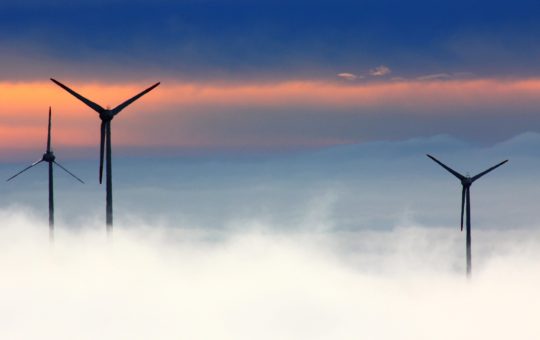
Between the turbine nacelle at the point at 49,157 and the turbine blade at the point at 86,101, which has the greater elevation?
the turbine blade at the point at 86,101

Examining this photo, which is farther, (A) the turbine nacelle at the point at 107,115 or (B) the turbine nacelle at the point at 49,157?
(B) the turbine nacelle at the point at 49,157

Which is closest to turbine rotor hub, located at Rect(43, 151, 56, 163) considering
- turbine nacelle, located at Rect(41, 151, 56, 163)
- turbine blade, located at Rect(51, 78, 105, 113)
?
turbine nacelle, located at Rect(41, 151, 56, 163)

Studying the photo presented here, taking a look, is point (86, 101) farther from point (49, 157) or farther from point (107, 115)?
point (49, 157)

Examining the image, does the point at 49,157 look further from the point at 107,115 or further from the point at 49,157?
the point at 107,115

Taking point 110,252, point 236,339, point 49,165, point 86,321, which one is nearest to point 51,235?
point 49,165

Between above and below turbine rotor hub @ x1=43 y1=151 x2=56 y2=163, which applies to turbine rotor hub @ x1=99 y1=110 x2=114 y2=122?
above

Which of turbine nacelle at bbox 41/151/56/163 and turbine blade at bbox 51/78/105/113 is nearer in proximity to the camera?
turbine blade at bbox 51/78/105/113

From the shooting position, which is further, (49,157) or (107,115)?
(49,157)

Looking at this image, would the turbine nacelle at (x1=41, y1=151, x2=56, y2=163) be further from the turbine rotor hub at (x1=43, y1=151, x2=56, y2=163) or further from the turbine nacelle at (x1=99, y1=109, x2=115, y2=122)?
the turbine nacelle at (x1=99, y1=109, x2=115, y2=122)

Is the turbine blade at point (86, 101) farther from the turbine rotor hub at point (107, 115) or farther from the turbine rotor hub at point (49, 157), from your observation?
the turbine rotor hub at point (49, 157)

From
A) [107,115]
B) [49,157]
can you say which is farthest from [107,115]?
[49,157]

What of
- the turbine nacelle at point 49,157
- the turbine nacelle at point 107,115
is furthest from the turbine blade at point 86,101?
the turbine nacelle at point 49,157
